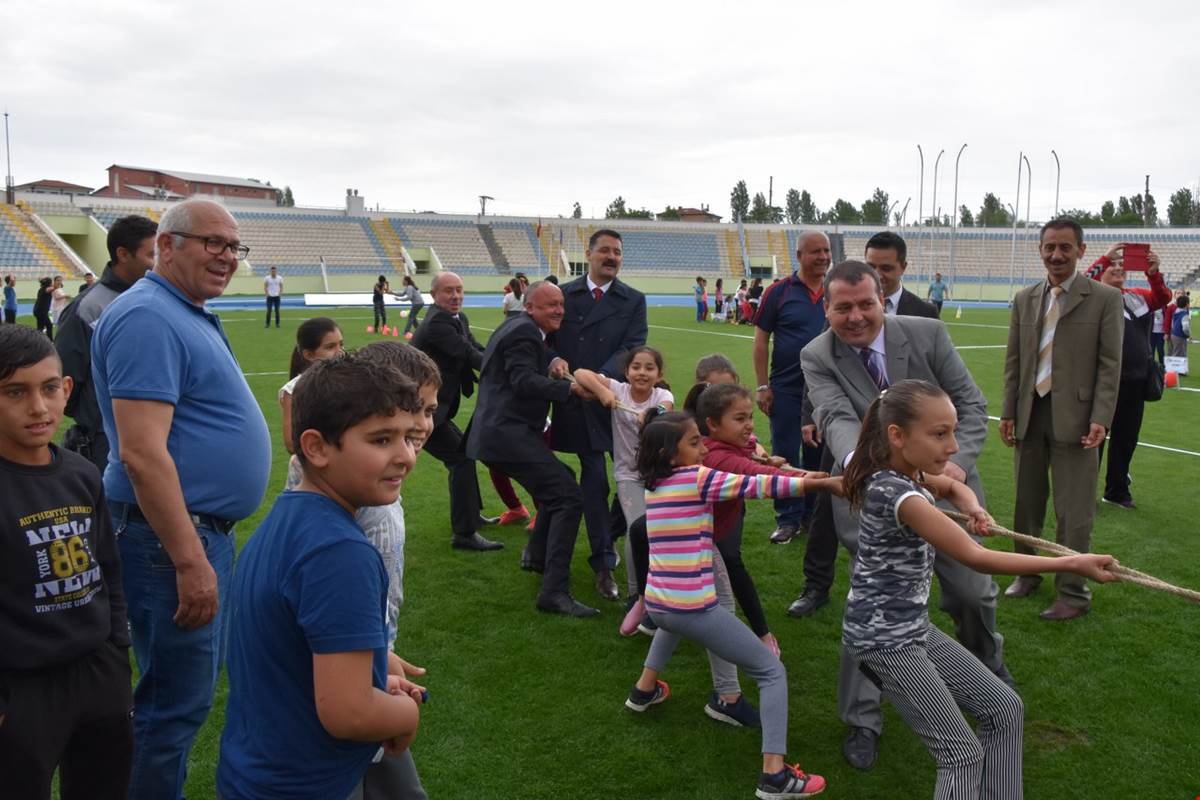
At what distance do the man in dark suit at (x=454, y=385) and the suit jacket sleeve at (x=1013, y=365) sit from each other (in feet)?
12.1

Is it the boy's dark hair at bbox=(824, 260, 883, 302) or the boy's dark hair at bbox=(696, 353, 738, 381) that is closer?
the boy's dark hair at bbox=(824, 260, 883, 302)

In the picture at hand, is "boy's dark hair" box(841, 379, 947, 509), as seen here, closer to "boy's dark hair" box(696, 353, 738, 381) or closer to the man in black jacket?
"boy's dark hair" box(696, 353, 738, 381)

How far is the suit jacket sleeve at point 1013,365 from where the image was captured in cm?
595

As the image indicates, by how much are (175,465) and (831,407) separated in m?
2.87

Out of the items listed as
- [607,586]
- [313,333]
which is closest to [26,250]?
[313,333]

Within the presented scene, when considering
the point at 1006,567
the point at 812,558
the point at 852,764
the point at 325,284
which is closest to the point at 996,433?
the point at 812,558

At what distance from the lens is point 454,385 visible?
272 inches

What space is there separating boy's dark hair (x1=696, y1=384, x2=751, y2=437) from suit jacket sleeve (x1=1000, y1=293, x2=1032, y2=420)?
2674mm

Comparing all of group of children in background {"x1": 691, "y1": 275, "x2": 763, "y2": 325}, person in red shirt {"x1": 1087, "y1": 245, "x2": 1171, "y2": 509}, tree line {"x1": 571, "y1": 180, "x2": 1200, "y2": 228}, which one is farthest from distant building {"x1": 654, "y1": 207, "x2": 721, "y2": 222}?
person in red shirt {"x1": 1087, "y1": 245, "x2": 1171, "y2": 509}

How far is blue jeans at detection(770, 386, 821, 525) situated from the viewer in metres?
7.01

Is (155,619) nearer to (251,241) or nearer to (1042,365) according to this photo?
(1042,365)

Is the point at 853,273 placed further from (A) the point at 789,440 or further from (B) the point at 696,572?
(A) the point at 789,440


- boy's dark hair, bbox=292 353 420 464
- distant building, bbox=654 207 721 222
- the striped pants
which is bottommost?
the striped pants

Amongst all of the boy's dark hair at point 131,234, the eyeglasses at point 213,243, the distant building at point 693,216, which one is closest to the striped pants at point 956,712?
the eyeglasses at point 213,243
